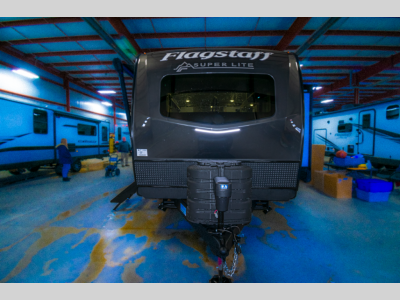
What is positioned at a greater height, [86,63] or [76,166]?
[86,63]

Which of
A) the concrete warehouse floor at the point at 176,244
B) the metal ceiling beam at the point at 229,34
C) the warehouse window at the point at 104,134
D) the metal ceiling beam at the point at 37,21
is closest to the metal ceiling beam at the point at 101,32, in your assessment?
the metal ceiling beam at the point at 229,34

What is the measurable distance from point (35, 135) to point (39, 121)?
1.68ft

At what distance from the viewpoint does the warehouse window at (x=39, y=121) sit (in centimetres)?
562

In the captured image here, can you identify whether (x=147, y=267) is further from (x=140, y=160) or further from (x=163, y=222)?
(x=140, y=160)

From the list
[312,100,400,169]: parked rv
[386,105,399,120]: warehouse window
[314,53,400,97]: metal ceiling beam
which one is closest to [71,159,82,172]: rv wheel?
[312,100,400,169]: parked rv

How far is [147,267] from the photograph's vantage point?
1.89 meters

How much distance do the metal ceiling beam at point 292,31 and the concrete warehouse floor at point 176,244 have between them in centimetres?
526

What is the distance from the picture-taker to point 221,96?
7.72 ft

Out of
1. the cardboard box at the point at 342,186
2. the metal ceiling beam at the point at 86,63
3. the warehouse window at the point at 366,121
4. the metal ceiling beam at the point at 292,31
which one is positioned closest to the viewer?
the cardboard box at the point at 342,186

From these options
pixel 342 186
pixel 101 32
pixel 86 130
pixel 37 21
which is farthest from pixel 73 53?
pixel 342 186

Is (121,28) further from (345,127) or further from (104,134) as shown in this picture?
(345,127)

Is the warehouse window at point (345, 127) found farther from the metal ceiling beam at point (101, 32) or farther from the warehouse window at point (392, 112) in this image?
the metal ceiling beam at point (101, 32)

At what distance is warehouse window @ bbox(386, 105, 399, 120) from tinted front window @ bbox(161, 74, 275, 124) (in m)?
6.70

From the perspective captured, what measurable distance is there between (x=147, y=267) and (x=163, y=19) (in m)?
6.56
